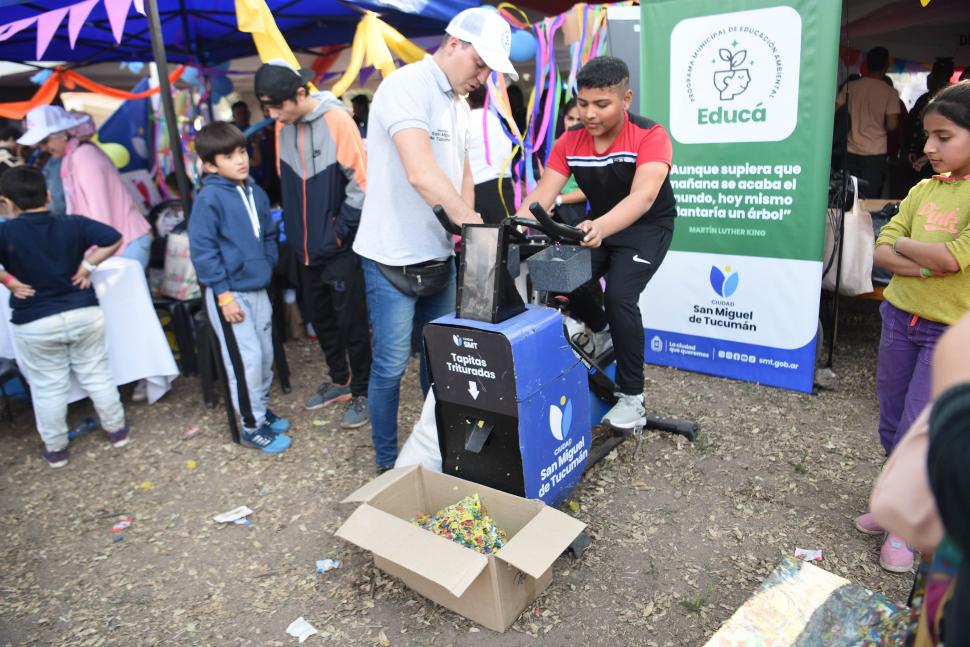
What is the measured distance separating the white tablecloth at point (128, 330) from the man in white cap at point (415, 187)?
1.99 meters

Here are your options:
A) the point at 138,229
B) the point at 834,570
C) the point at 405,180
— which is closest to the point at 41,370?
the point at 138,229

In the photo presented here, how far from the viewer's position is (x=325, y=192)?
138 inches

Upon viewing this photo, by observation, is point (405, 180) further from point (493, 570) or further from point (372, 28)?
point (372, 28)

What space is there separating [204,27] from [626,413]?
5.18 m

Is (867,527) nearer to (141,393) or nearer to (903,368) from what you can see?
(903,368)

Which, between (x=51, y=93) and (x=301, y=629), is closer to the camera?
(x=301, y=629)

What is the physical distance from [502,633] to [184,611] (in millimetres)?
1158

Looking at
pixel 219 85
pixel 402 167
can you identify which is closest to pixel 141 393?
pixel 402 167

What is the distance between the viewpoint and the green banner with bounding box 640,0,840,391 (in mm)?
3383

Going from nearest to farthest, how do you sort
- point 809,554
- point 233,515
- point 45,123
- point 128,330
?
point 809,554, point 233,515, point 128,330, point 45,123

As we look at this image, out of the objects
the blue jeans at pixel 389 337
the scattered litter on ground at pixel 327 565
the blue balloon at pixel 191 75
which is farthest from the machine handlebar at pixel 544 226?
the blue balloon at pixel 191 75

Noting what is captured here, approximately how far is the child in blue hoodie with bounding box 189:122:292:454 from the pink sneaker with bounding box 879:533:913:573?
9.12 ft

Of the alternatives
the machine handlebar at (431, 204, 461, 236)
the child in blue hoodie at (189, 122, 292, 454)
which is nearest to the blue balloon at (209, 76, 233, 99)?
the child in blue hoodie at (189, 122, 292, 454)

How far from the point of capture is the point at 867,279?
3.68 m
